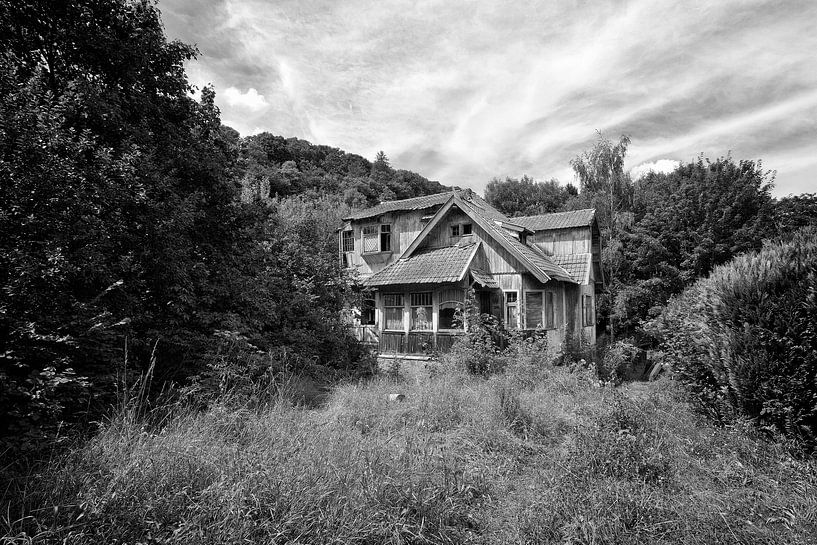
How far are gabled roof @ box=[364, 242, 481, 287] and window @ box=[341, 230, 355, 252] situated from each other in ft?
34.0

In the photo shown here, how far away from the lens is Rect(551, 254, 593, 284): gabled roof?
17641mm

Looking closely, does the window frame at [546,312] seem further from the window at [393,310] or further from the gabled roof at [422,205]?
the gabled roof at [422,205]

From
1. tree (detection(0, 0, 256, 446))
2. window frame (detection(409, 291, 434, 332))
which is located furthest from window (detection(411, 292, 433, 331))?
tree (detection(0, 0, 256, 446))

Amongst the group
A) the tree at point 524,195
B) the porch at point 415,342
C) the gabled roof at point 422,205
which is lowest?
the porch at point 415,342

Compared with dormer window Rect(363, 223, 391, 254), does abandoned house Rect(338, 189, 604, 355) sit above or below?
below

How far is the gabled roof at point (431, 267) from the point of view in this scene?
14477 millimetres

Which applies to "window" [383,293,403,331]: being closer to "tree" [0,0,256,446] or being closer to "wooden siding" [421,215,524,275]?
"wooden siding" [421,215,524,275]

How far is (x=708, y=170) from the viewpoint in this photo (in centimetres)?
2211

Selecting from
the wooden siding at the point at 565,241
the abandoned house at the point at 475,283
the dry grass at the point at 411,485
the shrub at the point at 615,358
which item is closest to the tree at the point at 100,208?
the dry grass at the point at 411,485

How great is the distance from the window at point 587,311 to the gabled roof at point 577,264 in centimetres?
113

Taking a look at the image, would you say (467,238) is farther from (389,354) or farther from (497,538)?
(497,538)

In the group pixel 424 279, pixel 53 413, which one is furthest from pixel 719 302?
pixel 424 279

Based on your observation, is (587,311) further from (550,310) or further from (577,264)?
(550,310)

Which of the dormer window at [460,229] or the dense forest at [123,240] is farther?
the dormer window at [460,229]
